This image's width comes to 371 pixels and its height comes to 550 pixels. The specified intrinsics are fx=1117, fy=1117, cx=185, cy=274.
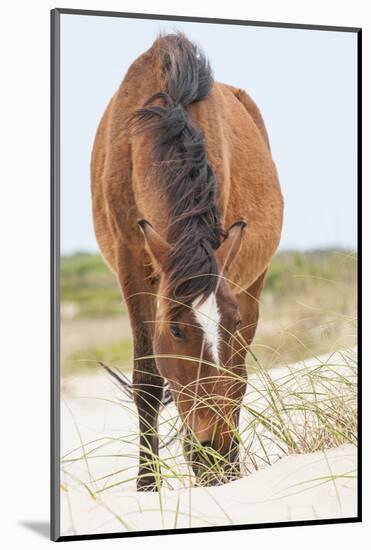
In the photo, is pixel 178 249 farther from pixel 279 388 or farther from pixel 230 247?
pixel 279 388

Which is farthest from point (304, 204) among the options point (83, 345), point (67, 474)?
A: point (67, 474)

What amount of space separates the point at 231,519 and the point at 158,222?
1336 millimetres

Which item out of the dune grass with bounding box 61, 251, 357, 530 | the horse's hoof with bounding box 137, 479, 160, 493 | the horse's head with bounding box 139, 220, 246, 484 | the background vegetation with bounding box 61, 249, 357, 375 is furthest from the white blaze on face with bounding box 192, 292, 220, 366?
the horse's hoof with bounding box 137, 479, 160, 493

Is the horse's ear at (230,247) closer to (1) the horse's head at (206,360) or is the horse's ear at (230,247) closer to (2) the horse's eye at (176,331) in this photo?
(1) the horse's head at (206,360)

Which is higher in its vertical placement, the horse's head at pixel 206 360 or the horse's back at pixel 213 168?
the horse's back at pixel 213 168

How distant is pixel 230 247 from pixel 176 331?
17.7 inches

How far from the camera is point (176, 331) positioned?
4688 millimetres

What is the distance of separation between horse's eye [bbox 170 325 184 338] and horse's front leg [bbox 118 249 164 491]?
14 cm

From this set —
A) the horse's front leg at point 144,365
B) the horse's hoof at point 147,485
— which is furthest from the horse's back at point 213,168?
the horse's hoof at point 147,485

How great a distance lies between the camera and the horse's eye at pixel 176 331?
467 centimetres

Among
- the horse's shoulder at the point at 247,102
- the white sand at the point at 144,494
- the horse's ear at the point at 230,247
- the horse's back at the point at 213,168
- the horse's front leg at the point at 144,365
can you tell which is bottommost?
the white sand at the point at 144,494

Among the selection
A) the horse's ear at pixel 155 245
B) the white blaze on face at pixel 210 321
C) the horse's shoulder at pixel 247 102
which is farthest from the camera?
the horse's shoulder at pixel 247 102

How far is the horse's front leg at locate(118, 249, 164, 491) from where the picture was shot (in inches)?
190

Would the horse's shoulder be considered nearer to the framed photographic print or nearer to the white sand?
the framed photographic print
